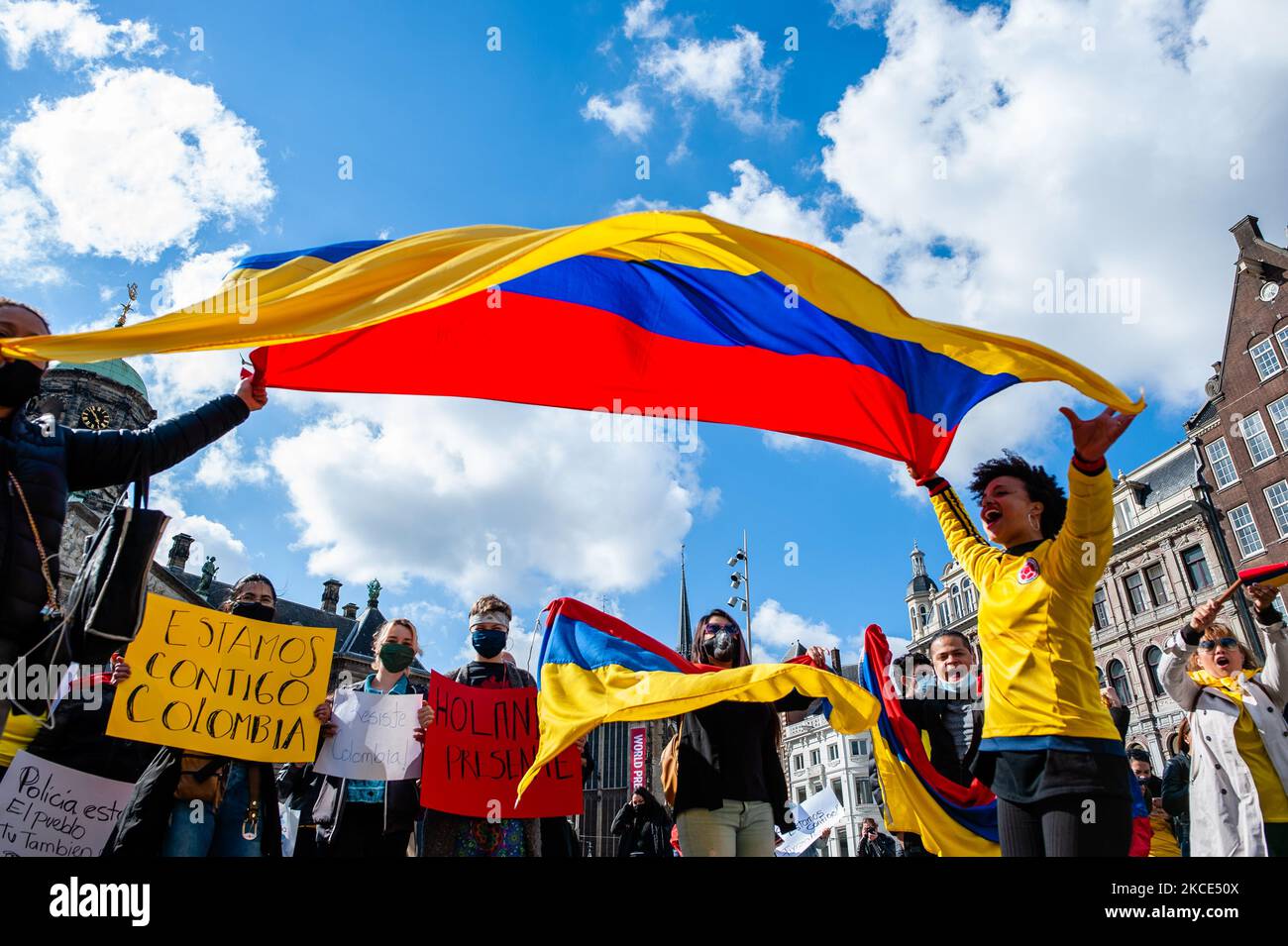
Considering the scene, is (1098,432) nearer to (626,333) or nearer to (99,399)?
(626,333)

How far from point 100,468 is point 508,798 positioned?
125 inches

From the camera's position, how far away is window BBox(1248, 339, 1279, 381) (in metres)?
31.9

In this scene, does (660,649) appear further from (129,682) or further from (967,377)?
(129,682)

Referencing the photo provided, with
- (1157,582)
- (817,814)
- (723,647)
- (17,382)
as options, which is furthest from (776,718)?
(1157,582)

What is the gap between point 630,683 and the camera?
512cm

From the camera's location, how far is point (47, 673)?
10.2 ft

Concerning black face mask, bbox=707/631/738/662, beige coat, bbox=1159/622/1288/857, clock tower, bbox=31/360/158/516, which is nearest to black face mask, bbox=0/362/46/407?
black face mask, bbox=707/631/738/662

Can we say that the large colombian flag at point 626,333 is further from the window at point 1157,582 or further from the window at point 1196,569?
the window at point 1157,582

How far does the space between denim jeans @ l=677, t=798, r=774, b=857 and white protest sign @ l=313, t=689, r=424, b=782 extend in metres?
1.87

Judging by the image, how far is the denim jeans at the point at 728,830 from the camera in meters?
4.73

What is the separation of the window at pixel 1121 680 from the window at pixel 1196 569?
18.0ft

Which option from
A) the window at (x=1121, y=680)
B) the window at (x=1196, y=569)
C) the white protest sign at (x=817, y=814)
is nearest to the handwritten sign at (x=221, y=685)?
the white protest sign at (x=817, y=814)

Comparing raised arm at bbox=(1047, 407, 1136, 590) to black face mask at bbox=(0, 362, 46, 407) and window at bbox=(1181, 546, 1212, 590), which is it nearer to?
black face mask at bbox=(0, 362, 46, 407)

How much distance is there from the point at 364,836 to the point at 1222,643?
6981mm
